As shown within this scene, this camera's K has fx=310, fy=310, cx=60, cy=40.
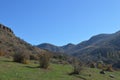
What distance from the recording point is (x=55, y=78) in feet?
81.1

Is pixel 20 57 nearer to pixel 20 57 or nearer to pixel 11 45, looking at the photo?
pixel 20 57

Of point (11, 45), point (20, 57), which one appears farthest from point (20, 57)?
point (11, 45)

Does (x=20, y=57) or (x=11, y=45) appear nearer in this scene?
(x=20, y=57)

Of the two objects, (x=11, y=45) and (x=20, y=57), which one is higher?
(x=11, y=45)

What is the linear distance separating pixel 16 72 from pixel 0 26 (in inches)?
1874

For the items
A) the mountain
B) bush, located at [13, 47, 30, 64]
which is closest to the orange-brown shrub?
bush, located at [13, 47, 30, 64]

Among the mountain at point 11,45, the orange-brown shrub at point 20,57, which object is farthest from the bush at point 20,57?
the mountain at point 11,45

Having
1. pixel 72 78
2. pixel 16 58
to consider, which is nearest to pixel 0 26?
pixel 16 58

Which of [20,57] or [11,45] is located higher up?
[11,45]

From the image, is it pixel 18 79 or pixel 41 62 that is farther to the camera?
pixel 41 62

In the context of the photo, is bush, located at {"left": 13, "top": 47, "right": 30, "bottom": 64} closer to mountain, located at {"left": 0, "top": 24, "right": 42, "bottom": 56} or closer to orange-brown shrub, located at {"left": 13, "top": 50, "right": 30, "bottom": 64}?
orange-brown shrub, located at {"left": 13, "top": 50, "right": 30, "bottom": 64}

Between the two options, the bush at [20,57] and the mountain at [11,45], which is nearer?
the bush at [20,57]

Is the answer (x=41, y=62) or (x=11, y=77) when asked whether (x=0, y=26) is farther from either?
(x=11, y=77)

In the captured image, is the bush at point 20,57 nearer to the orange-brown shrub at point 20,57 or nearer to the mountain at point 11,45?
the orange-brown shrub at point 20,57
